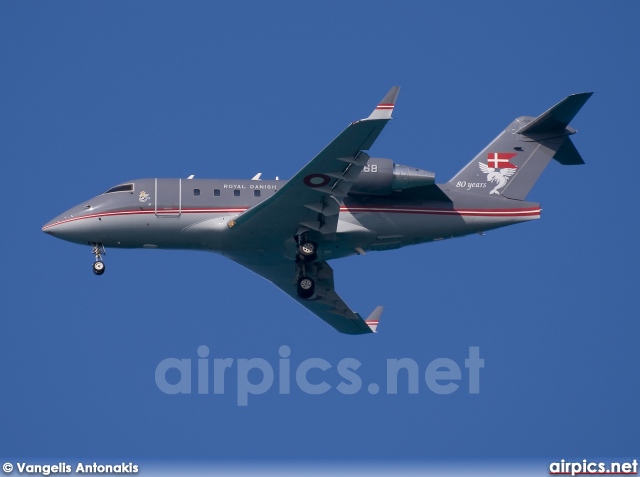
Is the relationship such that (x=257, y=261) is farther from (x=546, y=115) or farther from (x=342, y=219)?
(x=546, y=115)

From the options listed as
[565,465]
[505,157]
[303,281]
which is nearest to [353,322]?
[303,281]

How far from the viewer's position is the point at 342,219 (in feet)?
146

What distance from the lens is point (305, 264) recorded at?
149ft

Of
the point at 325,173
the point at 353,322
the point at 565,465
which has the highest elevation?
the point at 325,173

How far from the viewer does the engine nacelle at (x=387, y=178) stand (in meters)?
43.8

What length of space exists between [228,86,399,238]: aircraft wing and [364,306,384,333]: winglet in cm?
626

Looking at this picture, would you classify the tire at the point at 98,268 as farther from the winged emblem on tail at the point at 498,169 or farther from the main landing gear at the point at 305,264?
the winged emblem on tail at the point at 498,169

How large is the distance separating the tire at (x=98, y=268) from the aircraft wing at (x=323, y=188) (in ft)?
14.1

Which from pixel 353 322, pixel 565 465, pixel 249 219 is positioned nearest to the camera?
pixel 565 465

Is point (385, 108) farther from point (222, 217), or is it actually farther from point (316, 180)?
point (222, 217)

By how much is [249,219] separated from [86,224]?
16.5 feet

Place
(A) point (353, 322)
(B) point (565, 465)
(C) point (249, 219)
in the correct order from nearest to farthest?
(B) point (565, 465)
(C) point (249, 219)
(A) point (353, 322)

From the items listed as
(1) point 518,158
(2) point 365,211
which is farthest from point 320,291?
(1) point 518,158

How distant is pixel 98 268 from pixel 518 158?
1337 cm
